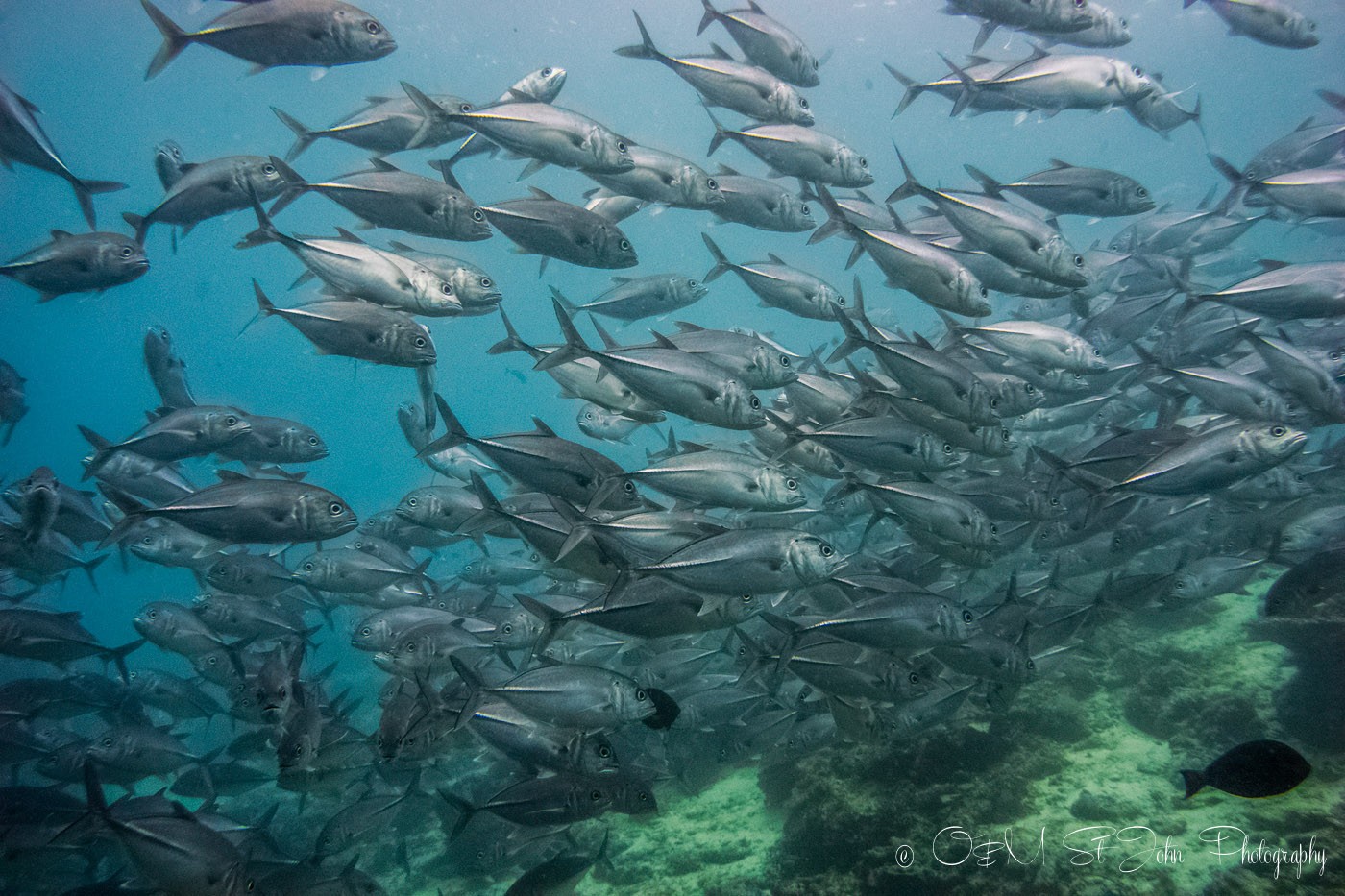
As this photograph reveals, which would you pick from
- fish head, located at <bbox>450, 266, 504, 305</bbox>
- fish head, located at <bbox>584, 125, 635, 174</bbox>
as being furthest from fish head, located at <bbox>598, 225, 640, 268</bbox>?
fish head, located at <bbox>450, 266, 504, 305</bbox>

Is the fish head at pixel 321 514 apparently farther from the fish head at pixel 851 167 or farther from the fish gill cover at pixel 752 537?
the fish head at pixel 851 167

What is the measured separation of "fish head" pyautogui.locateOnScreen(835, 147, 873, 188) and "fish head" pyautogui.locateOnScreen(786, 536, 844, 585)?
3.43 metres

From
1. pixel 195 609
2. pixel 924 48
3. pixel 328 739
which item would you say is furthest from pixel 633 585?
pixel 924 48

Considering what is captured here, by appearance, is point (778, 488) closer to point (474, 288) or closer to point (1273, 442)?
point (474, 288)

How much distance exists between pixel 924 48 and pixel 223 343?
92586mm

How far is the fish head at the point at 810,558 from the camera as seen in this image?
3443mm

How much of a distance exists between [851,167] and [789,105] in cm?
83

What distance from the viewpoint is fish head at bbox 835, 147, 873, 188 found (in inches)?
205

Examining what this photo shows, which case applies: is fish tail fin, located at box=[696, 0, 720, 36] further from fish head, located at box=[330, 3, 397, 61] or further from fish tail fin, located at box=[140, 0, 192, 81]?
fish tail fin, located at box=[140, 0, 192, 81]

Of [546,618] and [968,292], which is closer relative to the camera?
[546,618]

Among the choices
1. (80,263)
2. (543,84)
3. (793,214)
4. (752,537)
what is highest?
(543,84)

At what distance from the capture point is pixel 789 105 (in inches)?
213

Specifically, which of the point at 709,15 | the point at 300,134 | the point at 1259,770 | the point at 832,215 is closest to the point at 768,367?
the point at 832,215

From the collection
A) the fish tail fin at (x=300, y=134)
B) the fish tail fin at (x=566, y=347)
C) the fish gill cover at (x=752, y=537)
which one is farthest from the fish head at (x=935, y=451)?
the fish tail fin at (x=300, y=134)
